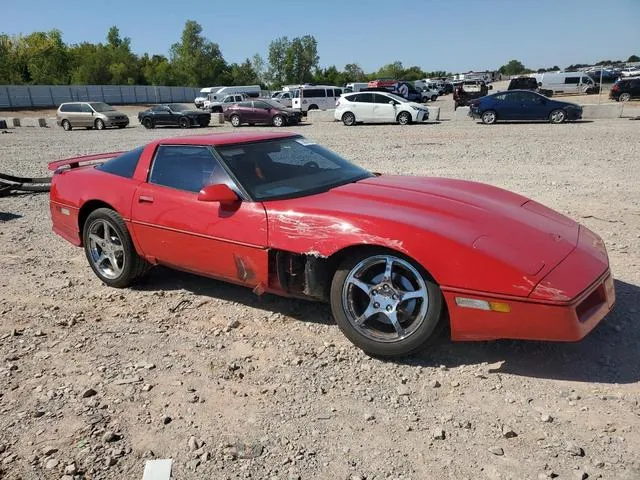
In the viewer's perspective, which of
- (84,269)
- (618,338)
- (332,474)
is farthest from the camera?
(84,269)

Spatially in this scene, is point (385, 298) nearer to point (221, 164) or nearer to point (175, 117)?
point (221, 164)

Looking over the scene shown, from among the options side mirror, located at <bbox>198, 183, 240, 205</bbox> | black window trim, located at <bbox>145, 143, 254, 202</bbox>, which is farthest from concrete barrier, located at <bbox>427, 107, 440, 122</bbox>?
side mirror, located at <bbox>198, 183, 240, 205</bbox>

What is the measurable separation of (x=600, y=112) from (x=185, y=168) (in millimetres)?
23072

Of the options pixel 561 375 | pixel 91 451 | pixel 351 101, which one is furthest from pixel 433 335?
pixel 351 101

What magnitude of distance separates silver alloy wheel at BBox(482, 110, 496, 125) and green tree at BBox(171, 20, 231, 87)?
88514 mm

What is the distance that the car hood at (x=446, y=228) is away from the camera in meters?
2.91

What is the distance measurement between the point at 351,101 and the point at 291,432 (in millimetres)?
23110

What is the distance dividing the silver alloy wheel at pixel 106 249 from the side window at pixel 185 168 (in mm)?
683

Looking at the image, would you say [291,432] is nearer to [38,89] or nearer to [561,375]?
[561,375]

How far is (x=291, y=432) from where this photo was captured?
265 cm

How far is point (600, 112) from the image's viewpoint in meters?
22.6

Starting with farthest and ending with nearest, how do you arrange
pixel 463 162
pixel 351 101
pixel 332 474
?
pixel 351 101
pixel 463 162
pixel 332 474

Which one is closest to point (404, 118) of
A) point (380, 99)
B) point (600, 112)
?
point (380, 99)

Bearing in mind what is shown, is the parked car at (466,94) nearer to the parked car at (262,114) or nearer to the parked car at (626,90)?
the parked car at (626,90)
